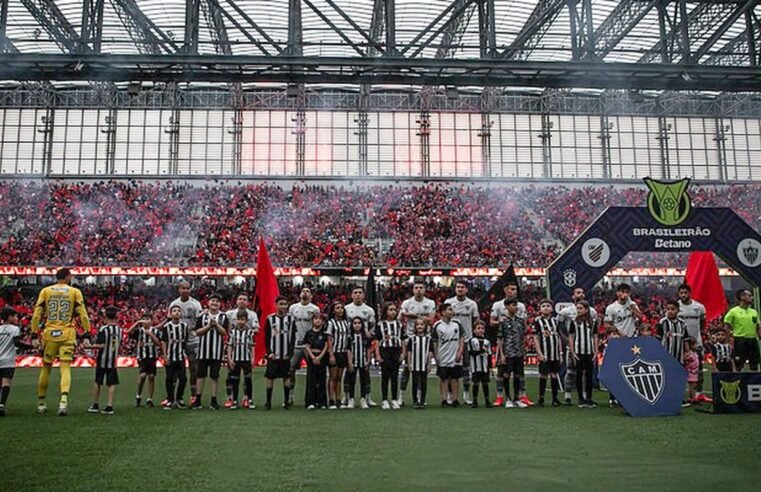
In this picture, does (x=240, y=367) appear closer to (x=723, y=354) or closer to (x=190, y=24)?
(x=190, y=24)

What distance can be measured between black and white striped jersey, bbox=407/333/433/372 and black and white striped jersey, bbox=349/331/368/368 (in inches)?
29.7

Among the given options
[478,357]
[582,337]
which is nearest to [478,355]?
[478,357]

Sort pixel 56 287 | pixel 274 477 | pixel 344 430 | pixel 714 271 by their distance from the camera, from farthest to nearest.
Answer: pixel 714 271, pixel 56 287, pixel 344 430, pixel 274 477

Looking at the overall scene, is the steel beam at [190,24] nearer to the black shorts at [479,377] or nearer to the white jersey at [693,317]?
the black shorts at [479,377]

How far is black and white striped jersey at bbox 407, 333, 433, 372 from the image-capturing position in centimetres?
1123

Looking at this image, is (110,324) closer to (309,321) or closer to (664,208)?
(309,321)

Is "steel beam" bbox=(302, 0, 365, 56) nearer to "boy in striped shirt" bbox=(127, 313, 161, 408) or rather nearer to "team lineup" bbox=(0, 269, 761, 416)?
"team lineup" bbox=(0, 269, 761, 416)

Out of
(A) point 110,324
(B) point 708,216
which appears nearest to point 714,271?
(B) point 708,216

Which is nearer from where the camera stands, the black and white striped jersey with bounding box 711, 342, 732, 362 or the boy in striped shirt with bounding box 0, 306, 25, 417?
the boy in striped shirt with bounding box 0, 306, 25, 417

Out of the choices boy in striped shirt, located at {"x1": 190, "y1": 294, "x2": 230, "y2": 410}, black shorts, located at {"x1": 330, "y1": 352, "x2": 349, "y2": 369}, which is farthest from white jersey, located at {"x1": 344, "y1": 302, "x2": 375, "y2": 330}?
boy in striped shirt, located at {"x1": 190, "y1": 294, "x2": 230, "y2": 410}

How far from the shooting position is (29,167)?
41.9m

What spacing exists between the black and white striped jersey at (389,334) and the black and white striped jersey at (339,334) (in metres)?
0.55

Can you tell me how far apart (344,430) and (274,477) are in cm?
285

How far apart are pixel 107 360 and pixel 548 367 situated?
7197 millimetres
